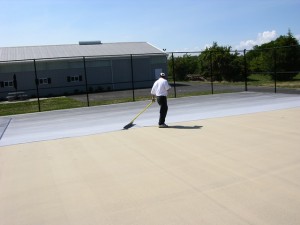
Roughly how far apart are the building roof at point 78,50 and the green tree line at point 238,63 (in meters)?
4.51

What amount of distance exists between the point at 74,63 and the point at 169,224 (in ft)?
108

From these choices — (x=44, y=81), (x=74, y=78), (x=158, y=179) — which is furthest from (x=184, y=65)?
(x=158, y=179)

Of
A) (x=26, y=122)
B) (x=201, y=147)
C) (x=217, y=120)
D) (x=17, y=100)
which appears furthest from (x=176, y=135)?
(x=17, y=100)

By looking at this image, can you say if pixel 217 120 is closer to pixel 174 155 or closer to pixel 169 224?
pixel 174 155

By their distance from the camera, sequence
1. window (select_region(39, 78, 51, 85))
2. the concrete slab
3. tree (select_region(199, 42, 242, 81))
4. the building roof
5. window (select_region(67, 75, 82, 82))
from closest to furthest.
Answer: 1. the concrete slab
2. window (select_region(39, 78, 51, 85))
3. window (select_region(67, 75, 82, 82))
4. the building roof
5. tree (select_region(199, 42, 242, 81))

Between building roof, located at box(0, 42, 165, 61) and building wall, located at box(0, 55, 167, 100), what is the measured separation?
154 centimetres

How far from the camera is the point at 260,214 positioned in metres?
4.50

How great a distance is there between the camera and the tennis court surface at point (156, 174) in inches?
187

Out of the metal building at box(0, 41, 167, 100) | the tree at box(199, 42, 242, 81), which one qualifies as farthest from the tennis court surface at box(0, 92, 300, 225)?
the tree at box(199, 42, 242, 81)

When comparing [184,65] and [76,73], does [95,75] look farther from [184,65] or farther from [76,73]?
[184,65]

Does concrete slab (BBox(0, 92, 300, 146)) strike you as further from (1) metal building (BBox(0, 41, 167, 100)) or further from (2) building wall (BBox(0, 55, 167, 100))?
(2) building wall (BBox(0, 55, 167, 100))

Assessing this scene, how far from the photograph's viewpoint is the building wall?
33.8m

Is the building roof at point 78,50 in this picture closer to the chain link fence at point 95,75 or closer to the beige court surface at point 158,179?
the chain link fence at point 95,75

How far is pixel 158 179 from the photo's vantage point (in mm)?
6145
